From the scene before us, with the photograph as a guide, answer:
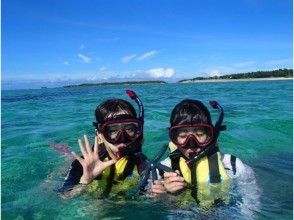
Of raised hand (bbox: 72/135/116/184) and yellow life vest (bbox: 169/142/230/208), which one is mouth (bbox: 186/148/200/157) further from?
raised hand (bbox: 72/135/116/184)

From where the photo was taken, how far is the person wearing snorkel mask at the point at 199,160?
13.8 ft

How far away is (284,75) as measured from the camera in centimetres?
7306

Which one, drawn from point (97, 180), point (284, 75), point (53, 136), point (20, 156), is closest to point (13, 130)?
point (53, 136)

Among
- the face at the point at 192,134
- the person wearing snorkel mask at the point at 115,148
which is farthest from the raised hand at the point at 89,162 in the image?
the face at the point at 192,134

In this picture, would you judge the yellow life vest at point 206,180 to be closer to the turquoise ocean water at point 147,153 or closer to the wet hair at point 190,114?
the turquoise ocean water at point 147,153

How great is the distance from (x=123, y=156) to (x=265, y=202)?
159 cm

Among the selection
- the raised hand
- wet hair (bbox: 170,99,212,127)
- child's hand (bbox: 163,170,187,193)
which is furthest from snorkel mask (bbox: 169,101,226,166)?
the raised hand

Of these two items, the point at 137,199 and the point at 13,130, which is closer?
the point at 137,199

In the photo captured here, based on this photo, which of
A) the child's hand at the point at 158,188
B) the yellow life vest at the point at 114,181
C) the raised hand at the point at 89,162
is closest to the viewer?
the raised hand at the point at 89,162

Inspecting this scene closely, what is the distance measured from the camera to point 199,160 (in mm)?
4477

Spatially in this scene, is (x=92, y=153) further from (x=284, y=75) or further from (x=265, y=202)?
(x=284, y=75)

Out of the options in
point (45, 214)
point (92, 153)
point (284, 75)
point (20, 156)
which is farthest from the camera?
point (284, 75)

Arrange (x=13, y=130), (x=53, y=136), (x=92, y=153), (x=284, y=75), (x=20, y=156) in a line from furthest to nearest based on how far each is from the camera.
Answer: (x=284, y=75)
(x=13, y=130)
(x=53, y=136)
(x=20, y=156)
(x=92, y=153)

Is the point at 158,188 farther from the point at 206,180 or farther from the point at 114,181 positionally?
the point at 114,181
